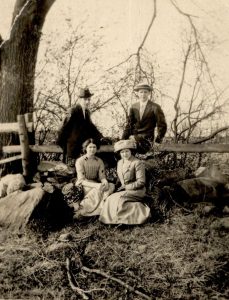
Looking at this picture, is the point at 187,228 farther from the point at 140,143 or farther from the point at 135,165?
the point at 140,143

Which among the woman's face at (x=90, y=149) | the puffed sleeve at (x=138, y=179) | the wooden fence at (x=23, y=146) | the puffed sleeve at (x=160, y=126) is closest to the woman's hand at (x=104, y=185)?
the puffed sleeve at (x=138, y=179)

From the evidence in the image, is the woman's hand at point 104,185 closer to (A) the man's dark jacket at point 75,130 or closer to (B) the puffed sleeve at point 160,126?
(A) the man's dark jacket at point 75,130

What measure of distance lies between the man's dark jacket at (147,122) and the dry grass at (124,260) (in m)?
1.76

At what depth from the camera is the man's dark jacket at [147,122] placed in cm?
718

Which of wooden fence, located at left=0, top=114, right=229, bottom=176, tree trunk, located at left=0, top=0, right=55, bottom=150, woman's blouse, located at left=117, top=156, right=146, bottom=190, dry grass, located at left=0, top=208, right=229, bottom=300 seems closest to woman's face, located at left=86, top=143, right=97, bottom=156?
woman's blouse, located at left=117, top=156, right=146, bottom=190

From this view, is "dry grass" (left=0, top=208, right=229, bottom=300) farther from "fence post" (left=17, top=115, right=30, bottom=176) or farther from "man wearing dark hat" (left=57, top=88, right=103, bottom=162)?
"fence post" (left=17, top=115, right=30, bottom=176)

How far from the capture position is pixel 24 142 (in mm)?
7723

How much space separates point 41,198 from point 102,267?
1541 millimetres

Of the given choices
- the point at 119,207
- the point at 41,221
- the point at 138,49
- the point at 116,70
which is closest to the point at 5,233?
the point at 41,221

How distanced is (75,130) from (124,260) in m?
2.87

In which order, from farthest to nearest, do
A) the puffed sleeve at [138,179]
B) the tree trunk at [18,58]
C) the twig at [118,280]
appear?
the tree trunk at [18,58], the puffed sleeve at [138,179], the twig at [118,280]

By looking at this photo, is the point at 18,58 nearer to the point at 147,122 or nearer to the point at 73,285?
the point at 147,122

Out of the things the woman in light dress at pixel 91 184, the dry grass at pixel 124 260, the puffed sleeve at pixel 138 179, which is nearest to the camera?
the dry grass at pixel 124 260

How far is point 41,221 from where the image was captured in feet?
18.9
